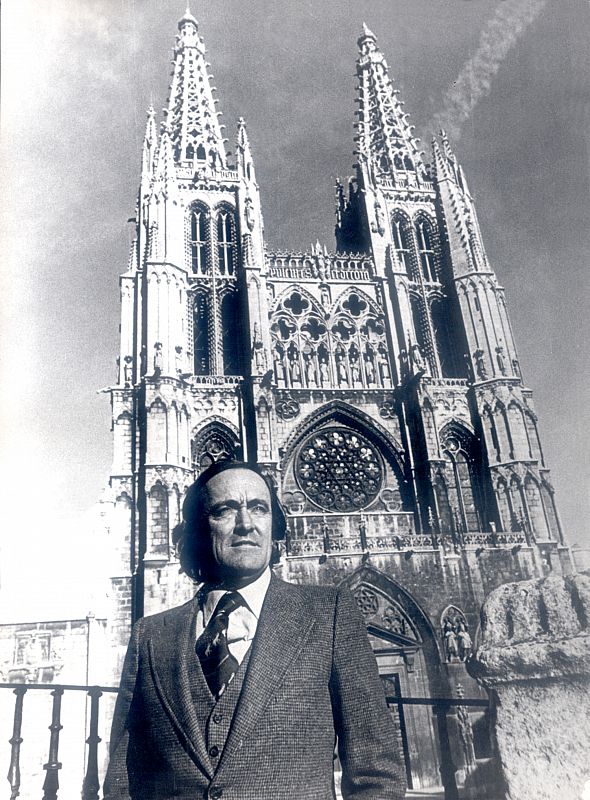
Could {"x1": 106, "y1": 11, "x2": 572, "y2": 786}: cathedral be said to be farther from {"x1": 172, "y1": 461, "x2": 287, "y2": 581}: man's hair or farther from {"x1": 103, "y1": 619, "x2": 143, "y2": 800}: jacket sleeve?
{"x1": 103, "y1": 619, "x2": 143, "y2": 800}: jacket sleeve

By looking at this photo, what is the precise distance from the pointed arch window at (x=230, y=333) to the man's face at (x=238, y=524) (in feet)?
33.0

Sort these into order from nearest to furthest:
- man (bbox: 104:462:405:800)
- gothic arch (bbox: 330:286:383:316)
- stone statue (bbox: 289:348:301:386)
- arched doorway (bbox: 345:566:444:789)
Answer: man (bbox: 104:462:405:800)
arched doorway (bbox: 345:566:444:789)
stone statue (bbox: 289:348:301:386)
gothic arch (bbox: 330:286:383:316)

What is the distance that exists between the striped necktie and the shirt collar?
0.06m

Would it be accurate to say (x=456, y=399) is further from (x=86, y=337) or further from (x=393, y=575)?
(x=86, y=337)

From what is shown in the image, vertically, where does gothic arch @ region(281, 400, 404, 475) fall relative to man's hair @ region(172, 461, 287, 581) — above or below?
above

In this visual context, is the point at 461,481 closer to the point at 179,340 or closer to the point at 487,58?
the point at 179,340

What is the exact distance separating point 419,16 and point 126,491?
24.7 ft

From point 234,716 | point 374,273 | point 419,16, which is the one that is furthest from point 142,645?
point 374,273

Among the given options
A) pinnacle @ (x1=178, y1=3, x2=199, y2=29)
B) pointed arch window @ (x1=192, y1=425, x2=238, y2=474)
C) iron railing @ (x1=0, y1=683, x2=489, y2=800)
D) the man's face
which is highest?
pinnacle @ (x1=178, y1=3, x2=199, y2=29)

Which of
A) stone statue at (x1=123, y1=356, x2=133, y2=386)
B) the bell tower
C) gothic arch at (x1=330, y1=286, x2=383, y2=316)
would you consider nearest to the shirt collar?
the bell tower

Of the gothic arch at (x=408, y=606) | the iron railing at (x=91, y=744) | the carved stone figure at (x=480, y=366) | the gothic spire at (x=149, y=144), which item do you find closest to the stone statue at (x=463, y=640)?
the gothic arch at (x=408, y=606)

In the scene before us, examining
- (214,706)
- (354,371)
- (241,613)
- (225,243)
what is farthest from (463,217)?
(214,706)

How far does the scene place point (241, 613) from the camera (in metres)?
3.38

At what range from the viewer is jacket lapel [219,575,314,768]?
2873 millimetres
